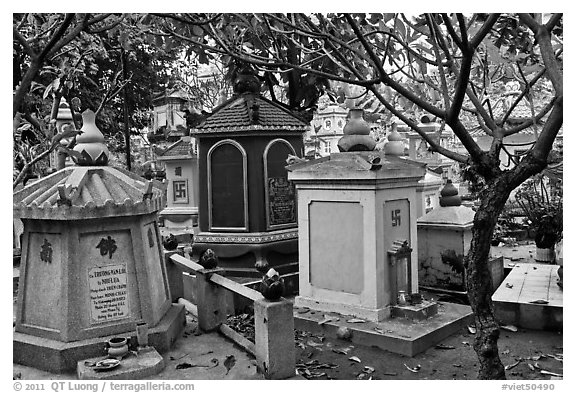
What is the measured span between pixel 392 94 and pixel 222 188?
4641 mm

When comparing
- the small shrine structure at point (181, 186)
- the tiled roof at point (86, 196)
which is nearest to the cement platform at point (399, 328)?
the tiled roof at point (86, 196)

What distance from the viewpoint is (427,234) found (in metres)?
10.1

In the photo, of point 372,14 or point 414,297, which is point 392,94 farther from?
point 414,297

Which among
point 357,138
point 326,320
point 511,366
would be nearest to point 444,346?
point 511,366

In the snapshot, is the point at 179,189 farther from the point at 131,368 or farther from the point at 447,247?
the point at 131,368

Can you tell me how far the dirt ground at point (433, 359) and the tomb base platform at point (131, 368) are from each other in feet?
5.48

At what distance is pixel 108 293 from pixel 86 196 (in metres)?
1.13

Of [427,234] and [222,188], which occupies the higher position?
[222,188]

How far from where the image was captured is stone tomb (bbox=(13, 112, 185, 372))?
592 cm

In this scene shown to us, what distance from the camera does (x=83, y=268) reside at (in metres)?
6.07

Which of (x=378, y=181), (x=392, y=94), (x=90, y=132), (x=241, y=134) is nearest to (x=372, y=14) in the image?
(x=392, y=94)

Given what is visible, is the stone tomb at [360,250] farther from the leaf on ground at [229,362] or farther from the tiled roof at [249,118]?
the tiled roof at [249,118]

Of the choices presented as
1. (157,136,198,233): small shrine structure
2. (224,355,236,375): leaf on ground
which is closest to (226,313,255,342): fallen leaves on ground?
(224,355,236,375): leaf on ground

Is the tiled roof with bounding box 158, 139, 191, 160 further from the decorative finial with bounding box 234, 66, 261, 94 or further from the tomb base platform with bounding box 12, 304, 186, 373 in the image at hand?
the tomb base platform with bounding box 12, 304, 186, 373
